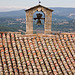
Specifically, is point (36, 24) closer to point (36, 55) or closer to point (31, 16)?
point (31, 16)

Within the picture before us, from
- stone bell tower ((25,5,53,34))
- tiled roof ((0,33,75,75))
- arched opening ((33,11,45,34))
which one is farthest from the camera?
arched opening ((33,11,45,34))

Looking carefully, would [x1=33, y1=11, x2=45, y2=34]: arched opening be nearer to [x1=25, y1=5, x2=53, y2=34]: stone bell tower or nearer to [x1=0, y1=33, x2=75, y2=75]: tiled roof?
[x1=25, y1=5, x2=53, y2=34]: stone bell tower

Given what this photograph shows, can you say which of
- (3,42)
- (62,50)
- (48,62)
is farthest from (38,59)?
(3,42)

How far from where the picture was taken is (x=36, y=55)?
6.19m

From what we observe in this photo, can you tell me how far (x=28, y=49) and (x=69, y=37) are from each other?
2.66 meters

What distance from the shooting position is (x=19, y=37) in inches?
267

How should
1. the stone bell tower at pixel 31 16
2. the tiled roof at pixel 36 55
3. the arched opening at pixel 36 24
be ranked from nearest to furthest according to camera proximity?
the tiled roof at pixel 36 55 < the stone bell tower at pixel 31 16 < the arched opening at pixel 36 24

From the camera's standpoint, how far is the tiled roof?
219 inches

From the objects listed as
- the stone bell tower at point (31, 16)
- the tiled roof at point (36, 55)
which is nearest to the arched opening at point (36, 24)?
the stone bell tower at point (31, 16)

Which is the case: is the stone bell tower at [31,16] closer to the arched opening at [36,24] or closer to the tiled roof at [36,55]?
the arched opening at [36,24]

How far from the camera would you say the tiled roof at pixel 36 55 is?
556 cm

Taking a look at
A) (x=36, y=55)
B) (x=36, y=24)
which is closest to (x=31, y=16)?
(x=36, y=24)

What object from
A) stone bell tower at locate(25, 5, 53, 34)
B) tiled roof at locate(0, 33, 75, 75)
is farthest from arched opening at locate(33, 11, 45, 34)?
tiled roof at locate(0, 33, 75, 75)

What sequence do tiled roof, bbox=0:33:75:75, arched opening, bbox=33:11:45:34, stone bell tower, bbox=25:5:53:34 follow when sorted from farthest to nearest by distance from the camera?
arched opening, bbox=33:11:45:34 → stone bell tower, bbox=25:5:53:34 → tiled roof, bbox=0:33:75:75
